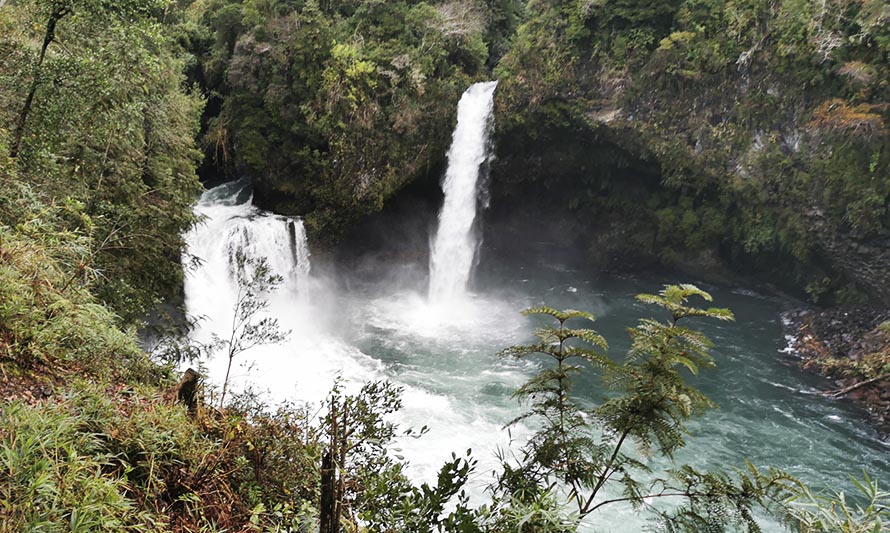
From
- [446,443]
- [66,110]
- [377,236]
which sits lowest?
[446,443]

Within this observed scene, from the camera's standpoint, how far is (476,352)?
1523 cm

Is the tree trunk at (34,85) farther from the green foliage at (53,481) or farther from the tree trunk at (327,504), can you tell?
the tree trunk at (327,504)

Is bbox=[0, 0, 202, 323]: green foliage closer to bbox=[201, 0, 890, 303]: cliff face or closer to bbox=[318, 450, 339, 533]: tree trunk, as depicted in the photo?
bbox=[318, 450, 339, 533]: tree trunk

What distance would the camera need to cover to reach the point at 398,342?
15695 mm

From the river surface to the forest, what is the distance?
110 millimetres

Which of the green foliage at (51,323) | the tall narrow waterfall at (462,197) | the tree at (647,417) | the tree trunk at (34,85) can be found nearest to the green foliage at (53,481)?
the green foliage at (51,323)

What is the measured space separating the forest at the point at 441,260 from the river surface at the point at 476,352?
0.11 meters

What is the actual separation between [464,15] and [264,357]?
628 inches

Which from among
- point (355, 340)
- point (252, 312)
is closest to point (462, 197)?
point (355, 340)

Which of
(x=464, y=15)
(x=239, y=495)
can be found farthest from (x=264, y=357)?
(x=464, y=15)

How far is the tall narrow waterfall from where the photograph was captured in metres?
19.5

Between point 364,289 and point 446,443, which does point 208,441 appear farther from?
point 364,289

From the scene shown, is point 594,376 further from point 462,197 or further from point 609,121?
point 609,121

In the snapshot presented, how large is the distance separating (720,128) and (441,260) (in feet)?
36.9
